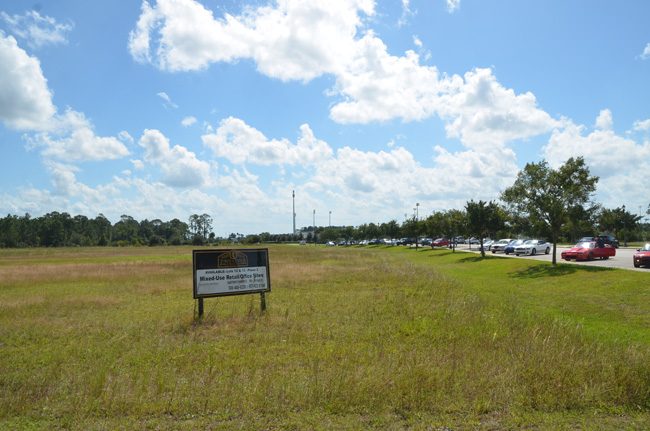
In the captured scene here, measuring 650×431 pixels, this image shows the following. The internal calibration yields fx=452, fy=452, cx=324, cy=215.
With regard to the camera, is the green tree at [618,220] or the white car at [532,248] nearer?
the white car at [532,248]

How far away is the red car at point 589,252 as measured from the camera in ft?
104

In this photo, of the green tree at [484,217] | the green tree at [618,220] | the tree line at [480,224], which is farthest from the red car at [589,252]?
the green tree at [618,220]

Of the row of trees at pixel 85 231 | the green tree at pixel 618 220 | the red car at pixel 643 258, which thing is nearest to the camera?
the red car at pixel 643 258

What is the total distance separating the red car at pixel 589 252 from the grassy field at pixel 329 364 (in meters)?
17.4

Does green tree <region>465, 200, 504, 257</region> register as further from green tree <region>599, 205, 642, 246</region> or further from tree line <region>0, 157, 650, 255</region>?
green tree <region>599, 205, 642, 246</region>

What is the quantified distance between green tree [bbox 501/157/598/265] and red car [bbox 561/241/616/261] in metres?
5.13

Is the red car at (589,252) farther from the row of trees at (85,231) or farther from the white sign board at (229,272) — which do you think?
the row of trees at (85,231)

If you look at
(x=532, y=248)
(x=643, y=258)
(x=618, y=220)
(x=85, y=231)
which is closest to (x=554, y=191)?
(x=643, y=258)

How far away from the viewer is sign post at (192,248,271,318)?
1291cm

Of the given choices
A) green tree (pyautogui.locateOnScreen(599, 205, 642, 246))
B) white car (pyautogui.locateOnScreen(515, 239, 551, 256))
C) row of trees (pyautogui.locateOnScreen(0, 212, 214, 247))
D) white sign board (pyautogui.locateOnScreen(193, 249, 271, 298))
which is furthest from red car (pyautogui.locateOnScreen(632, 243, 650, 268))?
row of trees (pyautogui.locateOnScreen(0, 212, 214, 247))

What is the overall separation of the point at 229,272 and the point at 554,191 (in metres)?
22.3

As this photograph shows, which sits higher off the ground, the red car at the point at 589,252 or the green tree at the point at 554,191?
the green tree at the point at 554,191

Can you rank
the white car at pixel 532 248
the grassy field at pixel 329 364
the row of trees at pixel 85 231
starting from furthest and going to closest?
1. the row of trees at pixel 85 231
2. the white car at pixel 532 248
3. the grassy field at pixel 329 364

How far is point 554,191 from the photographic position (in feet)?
90.8
